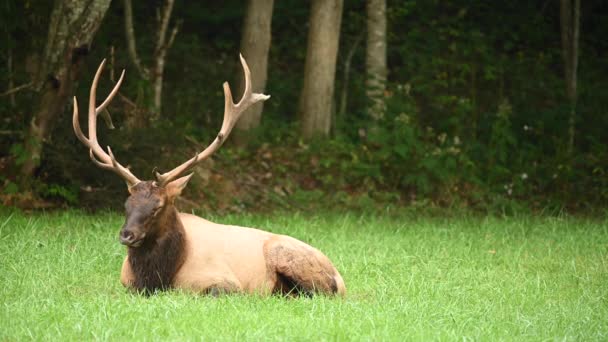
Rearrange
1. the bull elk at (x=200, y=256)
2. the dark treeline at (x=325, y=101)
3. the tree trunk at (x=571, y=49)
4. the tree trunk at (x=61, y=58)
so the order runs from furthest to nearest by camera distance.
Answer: the tree trunk at (x=571, y=49) < the dark treeline at (x=325, y=101) < the tree trunk at (x=61, y=58) < the bull elk at (x=200, y=256)

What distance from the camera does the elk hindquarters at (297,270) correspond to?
7.64m

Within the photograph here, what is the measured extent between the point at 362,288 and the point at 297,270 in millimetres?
788

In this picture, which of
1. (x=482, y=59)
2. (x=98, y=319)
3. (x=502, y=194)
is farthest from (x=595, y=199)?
(x=98, y=319)

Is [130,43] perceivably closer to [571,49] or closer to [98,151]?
[98,151]

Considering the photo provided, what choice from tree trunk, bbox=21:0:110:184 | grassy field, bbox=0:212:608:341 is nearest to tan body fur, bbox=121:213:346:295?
grassy field, bbox=0:212:608:341

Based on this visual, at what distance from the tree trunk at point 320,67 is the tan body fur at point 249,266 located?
7.35 meters

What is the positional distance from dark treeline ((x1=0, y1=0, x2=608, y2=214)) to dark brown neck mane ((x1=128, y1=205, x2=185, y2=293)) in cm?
456

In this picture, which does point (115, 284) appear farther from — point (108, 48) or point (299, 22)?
point (299, 22)

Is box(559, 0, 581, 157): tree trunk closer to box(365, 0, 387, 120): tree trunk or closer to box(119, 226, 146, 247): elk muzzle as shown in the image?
box(365, 0, 387, 120): tree trunk

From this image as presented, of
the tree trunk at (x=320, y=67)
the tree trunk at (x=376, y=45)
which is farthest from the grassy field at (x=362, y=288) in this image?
the tree trunk at (x=376, y=45)

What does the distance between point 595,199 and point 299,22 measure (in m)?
6.51

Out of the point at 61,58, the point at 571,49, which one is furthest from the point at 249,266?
the point at 571,49

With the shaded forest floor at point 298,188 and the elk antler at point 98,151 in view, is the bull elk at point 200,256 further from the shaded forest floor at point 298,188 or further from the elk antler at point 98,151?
the shaded forest floor at point 298,188

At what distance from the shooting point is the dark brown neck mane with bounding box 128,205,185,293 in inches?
295
